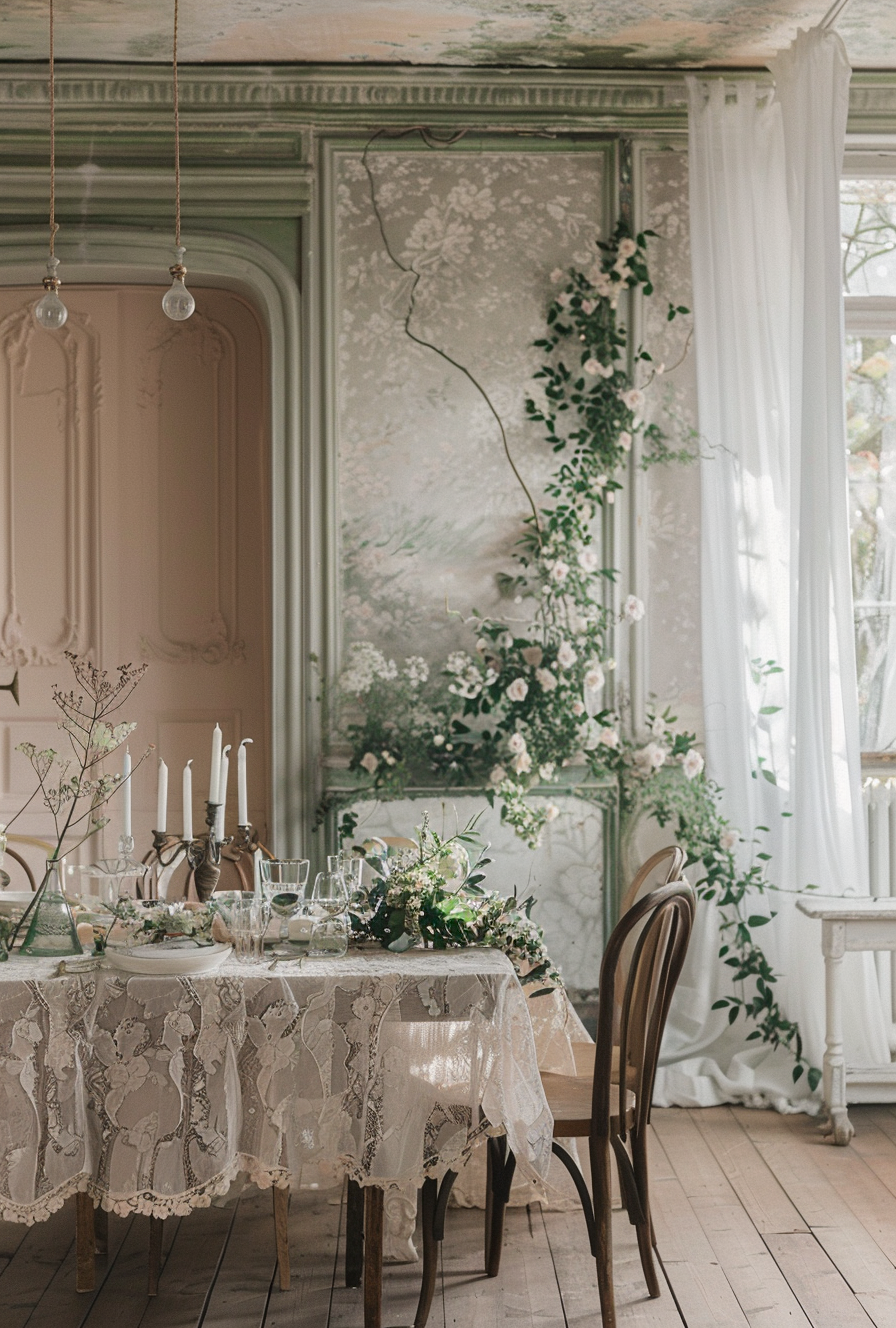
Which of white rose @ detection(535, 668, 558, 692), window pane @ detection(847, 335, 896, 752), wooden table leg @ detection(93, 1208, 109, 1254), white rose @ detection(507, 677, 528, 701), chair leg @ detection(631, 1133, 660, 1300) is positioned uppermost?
Result: window pane @ detection(847, 335, 896, 752)

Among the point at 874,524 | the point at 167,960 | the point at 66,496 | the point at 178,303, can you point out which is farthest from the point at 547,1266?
the point at 66,496

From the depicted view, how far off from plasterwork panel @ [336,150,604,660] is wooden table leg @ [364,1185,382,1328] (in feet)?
6.79

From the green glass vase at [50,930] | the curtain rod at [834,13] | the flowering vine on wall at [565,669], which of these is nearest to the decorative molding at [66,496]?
→ the flowering vine on wall at [565,669]

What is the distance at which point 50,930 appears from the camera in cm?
248

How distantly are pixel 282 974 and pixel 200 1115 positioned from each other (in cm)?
29

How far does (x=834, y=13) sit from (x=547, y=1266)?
3589 millimetres

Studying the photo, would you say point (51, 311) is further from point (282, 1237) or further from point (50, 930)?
point (282, 1237)

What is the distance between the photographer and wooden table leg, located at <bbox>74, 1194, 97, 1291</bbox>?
253 centimetres

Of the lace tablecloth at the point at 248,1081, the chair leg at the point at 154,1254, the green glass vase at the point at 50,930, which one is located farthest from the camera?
the chair leg at the point at 154,1254

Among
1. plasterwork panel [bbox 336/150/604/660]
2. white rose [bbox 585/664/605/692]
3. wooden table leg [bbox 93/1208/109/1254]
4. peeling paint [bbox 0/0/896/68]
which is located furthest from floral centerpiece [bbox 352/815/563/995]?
peeling paint [bbox 0/0/896/68]

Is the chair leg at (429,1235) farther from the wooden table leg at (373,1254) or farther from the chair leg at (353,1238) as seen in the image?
the chair leg at (353,1238)

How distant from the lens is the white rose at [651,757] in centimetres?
405

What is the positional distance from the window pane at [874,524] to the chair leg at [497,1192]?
216cm

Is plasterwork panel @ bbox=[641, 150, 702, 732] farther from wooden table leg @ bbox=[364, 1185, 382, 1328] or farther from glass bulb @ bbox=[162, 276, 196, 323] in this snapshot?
wooden table leg @ bbox=[364, 1185, 382, 1328]
